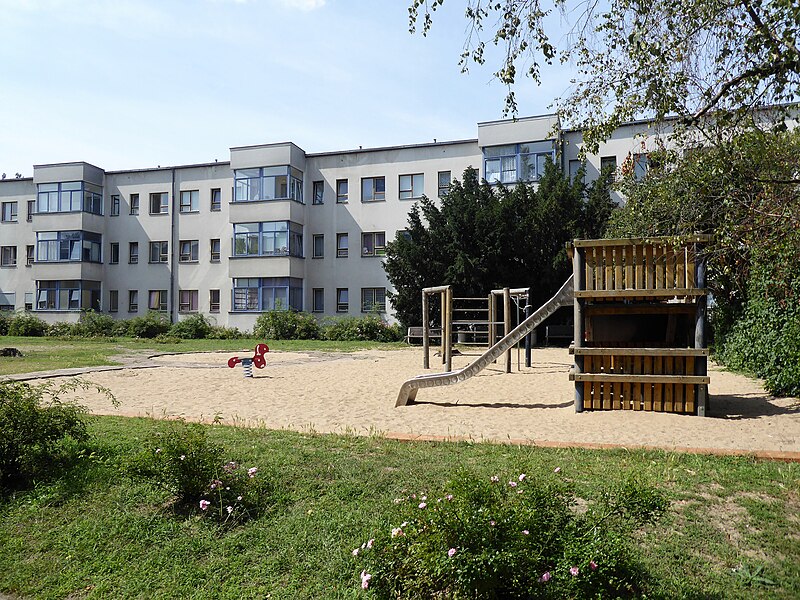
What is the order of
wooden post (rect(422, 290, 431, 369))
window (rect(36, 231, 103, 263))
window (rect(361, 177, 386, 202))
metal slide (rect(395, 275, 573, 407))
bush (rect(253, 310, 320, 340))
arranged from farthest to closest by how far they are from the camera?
window (rect(36, 231, 103, 263))
window (rect(361, 177, 386, 202))
bush (rect(253, 310, 320, 340))
wooden post (rect(422, 290, 431, 369))
metal slide (rect(395, 275, 573, 407))

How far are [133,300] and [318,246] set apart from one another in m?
14.1

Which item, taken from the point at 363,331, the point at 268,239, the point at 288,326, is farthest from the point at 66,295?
the point at 363,331

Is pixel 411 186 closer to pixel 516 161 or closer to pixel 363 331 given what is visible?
pixel 516 161

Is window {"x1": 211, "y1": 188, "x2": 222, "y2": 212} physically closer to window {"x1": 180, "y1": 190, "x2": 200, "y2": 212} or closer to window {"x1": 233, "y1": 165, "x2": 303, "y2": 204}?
window {"x1": 180, "y1": 190, "x2": 200, "y2": 212}

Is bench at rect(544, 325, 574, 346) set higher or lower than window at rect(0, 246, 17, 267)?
lower

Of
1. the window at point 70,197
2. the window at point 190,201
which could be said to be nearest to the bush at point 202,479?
the window at point 190,201

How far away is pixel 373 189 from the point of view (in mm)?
40844

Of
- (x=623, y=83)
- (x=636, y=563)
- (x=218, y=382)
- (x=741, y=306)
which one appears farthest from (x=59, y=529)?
(x=741, y=306)

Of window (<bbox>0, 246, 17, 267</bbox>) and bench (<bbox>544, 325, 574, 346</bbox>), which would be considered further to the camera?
window (<bbox>0, 246, 17, 267</bbox>)

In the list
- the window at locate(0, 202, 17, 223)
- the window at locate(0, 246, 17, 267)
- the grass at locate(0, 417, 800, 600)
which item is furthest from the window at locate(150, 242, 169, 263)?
the grass at locate(0, 417, 800, 600)

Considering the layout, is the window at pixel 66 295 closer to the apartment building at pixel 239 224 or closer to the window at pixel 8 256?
the apartment building at pixel 239 224

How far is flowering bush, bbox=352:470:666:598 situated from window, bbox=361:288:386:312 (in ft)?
115

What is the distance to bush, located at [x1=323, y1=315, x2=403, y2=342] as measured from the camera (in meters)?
34.7

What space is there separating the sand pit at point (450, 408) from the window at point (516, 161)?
Result: 2017 centimetres
